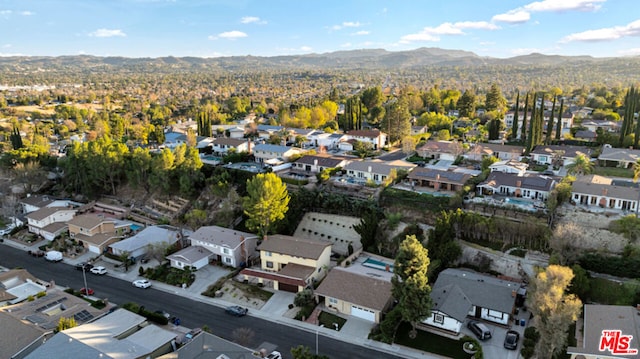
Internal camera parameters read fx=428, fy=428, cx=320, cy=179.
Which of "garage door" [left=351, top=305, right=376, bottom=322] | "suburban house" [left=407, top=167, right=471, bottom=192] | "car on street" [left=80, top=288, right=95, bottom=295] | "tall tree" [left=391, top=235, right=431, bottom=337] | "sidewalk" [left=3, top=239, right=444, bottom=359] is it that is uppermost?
"suburban house" [left=407, top=167, right=471, bottom=192]

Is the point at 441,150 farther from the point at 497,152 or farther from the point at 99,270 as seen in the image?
the point at 99,270

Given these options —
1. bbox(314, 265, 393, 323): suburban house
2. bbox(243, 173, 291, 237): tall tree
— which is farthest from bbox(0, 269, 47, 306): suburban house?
bbox(314, 265, 393, 323): suburban house

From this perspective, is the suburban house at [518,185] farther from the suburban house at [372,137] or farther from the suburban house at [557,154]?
the suburban house at [372,137]

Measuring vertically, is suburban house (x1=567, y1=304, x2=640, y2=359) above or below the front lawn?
above

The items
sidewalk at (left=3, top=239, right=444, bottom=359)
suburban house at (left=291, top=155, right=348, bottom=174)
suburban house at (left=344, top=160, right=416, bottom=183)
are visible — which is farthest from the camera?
suburban house at (left=291, top=155, right=348, bottom=174)

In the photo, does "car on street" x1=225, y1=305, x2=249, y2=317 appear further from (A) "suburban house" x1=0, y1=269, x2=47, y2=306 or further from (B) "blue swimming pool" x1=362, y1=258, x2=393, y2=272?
(A) "suburban house" x1=0, y1=269, x2=47, y2=306

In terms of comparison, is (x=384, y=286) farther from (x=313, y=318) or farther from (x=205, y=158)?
(x=205, y=158)
